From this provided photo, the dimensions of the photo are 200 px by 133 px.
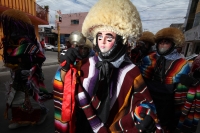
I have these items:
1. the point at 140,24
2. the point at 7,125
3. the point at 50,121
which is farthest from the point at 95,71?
the point at 7,125

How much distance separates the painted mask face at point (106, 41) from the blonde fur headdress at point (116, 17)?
0.12ft

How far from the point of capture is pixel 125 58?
4.15 feet

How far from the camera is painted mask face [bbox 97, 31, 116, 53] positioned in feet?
3.81

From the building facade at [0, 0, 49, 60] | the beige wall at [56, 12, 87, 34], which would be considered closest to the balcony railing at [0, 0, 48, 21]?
the building facade at [0, 0, 49, 60]

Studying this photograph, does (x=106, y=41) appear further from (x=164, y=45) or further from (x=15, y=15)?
(x=15, y=15)

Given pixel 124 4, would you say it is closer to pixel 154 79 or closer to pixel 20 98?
pixel 154 79

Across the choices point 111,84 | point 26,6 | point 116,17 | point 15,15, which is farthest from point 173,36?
point 26,6

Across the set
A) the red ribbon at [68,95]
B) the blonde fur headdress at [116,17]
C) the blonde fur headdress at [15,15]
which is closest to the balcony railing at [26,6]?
the blonde fur headdress at [15,15]

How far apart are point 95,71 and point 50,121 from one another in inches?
83.7

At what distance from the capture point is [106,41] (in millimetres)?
1174

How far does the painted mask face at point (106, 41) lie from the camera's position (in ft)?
3.81

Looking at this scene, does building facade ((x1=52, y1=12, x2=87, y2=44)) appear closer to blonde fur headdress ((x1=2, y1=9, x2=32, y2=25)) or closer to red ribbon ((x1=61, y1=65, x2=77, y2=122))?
blonde fur headdress ((x1=2, y1=9, x2=32, y2=25))

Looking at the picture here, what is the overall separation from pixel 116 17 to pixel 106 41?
0.73ft

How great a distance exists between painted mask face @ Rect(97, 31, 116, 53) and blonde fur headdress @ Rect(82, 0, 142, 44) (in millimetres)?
36
